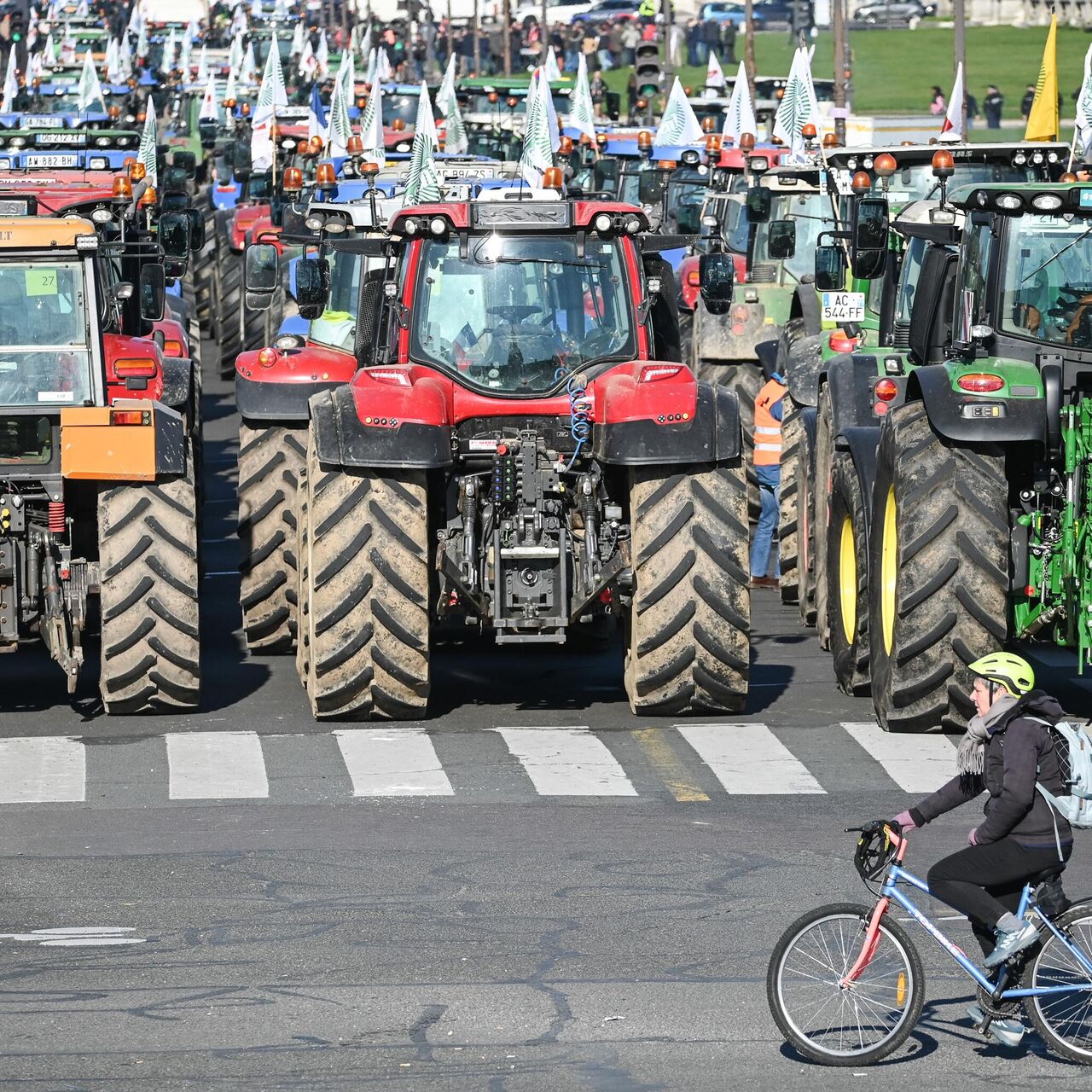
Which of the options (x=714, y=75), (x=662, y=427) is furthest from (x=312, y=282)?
(x=714, y=75)

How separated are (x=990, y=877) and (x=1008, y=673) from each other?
0.69m

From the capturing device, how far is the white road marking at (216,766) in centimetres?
1263

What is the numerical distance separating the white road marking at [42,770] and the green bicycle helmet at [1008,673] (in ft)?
17.8

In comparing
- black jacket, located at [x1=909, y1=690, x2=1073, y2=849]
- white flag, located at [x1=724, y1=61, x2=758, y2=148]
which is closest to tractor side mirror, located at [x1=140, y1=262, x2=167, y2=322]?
black jacket, located at [x1=909, y1=690, x2=1073, y2=849]

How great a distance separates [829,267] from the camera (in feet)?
57.0

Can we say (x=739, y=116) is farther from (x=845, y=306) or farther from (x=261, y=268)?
(x=261, y=268)

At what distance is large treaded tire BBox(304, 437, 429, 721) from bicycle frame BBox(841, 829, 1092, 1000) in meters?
5.64

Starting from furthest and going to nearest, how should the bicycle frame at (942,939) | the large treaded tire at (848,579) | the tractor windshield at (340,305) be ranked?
the tractor windshield at (340,305)
the large treaded tire at (848,579)
the bicycle frame at (942,939)

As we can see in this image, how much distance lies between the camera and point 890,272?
55.9 feet

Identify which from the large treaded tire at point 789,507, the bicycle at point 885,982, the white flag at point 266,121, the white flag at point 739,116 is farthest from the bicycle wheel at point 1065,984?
the white flag at point 266,121

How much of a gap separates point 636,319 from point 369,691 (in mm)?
2682

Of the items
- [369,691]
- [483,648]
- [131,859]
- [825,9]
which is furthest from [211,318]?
[825,9]

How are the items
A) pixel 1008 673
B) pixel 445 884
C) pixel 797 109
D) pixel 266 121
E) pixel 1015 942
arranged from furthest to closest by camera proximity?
pixel 266 121, pixel 797 109, pixel 445 884, pixel 1008 673, pixel 1015 942

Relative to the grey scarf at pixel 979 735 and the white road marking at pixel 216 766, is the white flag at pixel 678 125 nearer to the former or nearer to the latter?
the white road marking at pixel 216 766
